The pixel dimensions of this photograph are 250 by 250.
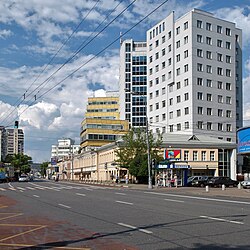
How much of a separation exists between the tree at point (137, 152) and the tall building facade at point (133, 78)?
65399 millimetres

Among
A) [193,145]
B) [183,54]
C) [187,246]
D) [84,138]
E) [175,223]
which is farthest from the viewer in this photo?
[84,138]

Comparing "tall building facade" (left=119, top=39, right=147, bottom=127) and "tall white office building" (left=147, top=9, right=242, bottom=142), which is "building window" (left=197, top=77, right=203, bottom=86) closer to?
"tall white office building" (left=147, top=9, right=242, bottom=142)

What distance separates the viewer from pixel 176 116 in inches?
3408

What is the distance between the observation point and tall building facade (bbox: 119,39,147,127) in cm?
12738

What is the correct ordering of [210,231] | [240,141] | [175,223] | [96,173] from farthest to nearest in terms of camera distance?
1. [96,173]
2. [240,141]
3. [175,223]
4. [210,231]

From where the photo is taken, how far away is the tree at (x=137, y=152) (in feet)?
191

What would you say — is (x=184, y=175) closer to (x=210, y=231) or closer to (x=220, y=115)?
(x=220, y=115)

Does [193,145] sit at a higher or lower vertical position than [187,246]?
higher

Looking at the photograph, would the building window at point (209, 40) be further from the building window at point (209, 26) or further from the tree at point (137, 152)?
the tree at point (137, 152)

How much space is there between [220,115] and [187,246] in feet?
256

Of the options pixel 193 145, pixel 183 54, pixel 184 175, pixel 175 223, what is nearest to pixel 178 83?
pixel 183 54

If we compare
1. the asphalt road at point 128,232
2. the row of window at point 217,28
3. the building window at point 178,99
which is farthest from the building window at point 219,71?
the asphalt road at point 128,232

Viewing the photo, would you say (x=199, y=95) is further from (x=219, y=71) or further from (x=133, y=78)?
(x=133, y=78)

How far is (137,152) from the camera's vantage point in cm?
5972
